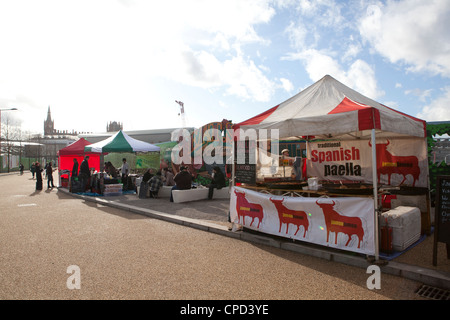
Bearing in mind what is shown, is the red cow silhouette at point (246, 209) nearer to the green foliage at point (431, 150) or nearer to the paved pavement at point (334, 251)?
the paved pavement at point (334, 251)

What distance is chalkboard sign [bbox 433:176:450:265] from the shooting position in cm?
441

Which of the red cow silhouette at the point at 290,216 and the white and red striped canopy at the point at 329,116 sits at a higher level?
the white and red striped canopy at the point at 329,116

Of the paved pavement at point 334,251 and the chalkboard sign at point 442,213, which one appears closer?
the paved pavement at point 334,251

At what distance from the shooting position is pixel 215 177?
12.6 metres

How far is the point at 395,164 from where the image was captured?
7.53m

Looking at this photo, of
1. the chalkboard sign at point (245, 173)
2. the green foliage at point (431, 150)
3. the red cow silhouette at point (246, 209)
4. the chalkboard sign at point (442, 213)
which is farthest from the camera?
the green foliage at point (431, 150)

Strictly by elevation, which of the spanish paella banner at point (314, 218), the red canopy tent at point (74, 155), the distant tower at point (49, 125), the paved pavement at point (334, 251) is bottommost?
the paved pavement at point (334, 251)

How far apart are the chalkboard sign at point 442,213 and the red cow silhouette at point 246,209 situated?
3077mm

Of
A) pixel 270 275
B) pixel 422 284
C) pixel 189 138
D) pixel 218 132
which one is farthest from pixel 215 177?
pixel 422 284

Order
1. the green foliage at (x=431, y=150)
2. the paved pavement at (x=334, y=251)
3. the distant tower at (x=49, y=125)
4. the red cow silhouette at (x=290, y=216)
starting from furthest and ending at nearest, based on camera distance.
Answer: the distant tower at (x=49, y=125) → the green foliage at (x=431, y=150) → the red cow silhouette at (x=290, y=216) → the paved pavement at (x=334, y=251)

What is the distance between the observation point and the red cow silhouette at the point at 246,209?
625cm

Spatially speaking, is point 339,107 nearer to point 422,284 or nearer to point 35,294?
point 422,284

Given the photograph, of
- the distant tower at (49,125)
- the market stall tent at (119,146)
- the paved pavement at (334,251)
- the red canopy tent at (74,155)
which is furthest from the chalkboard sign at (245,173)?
the distant tower at (49,125)

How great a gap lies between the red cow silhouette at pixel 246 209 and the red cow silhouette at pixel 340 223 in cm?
146
